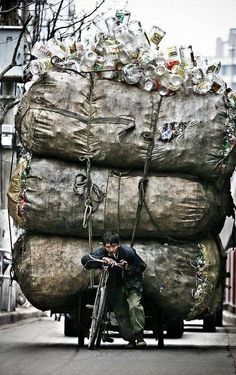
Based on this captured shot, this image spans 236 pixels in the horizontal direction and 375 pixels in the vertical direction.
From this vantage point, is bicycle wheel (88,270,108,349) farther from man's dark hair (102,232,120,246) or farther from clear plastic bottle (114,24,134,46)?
clear plastic bottle (114,24,134,46)

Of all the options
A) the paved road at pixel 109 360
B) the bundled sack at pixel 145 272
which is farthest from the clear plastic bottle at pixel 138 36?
the paved road at pixel 109 360

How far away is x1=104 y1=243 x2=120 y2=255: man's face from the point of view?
10766mm

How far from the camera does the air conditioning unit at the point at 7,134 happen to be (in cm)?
2030

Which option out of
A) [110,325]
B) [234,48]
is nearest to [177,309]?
[110,325]

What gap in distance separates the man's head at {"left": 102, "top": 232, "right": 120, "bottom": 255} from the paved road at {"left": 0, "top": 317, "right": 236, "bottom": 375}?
3.50 ft

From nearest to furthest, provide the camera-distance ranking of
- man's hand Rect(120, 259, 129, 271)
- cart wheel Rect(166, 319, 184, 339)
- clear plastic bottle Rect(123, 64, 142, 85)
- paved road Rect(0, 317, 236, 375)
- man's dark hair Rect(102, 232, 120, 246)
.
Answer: paved road Rect(0, 317, 236, 375), man's dark hair Rect(102, 232, 120, 246), man's hand Rect(120, 259, 129, 271), clear plastic bottle Rect(123, 64, 142, 85), cart wheel Rect(166, 319, 184, 339)

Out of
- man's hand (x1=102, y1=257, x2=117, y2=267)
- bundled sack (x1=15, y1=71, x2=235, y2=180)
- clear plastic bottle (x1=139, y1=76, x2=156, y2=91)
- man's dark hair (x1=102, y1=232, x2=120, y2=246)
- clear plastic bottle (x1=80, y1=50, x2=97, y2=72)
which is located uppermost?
clear plastic bottle (x1=80, y1=50, x2=97, y2=72)

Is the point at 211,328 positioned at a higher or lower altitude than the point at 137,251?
lower

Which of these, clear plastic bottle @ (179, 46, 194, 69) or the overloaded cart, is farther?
clear plastic bottle @ (179, 46, 194, 69)

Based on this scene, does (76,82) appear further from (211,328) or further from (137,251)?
(211,328)

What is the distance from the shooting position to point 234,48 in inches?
5994

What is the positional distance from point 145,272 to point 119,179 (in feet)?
3.39

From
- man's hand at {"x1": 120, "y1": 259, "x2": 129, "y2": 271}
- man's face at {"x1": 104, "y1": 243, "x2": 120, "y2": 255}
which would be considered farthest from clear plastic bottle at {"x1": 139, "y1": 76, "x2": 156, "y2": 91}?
man's hand at {"x1": 120, "y1": 259, "x2": 129, "y2": 271}

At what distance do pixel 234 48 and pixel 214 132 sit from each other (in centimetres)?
14319
